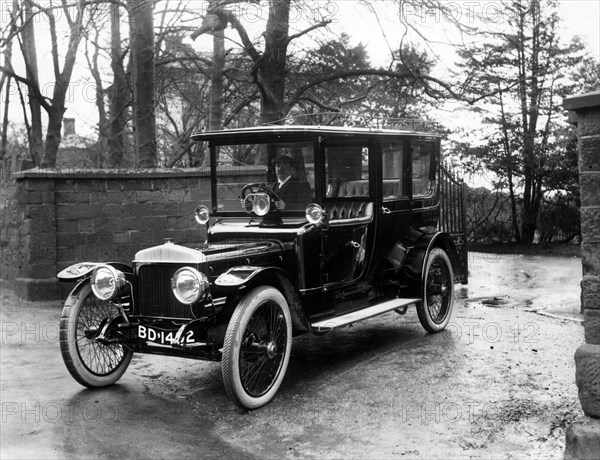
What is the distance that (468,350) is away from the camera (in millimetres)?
7160

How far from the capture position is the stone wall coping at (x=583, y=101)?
4.25 m

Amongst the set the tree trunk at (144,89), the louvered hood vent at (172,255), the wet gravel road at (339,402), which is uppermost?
the tree trunk at (144,89)

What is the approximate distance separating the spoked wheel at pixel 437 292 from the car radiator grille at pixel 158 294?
2878 mm

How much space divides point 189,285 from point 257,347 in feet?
2.23

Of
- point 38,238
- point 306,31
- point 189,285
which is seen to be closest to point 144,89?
point 306,31

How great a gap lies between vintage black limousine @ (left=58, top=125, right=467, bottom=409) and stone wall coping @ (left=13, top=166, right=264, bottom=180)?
100 inches

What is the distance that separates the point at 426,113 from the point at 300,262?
12.8m

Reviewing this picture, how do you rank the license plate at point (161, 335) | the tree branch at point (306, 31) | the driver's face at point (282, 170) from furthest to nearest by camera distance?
1. the tree branch at point (306, 31)
2. the driver's face at point (282, 170)
3. the license plate at point (161, 335)

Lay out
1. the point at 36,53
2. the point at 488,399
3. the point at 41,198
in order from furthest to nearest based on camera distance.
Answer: the point at 36,53
the point at 41,198
the point at 488,399

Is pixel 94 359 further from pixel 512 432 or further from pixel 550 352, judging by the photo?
pixel 550 352

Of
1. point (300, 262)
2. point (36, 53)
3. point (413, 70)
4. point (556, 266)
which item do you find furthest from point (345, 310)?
point (36, 53)

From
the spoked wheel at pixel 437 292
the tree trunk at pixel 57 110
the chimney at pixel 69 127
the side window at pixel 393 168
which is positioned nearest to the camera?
the side window at pixel 393 168

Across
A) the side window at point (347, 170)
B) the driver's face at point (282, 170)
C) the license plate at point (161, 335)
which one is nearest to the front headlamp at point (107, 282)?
the license plate at point (161, 335)

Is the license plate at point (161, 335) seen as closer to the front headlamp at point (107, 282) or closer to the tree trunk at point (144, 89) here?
the front headlamp at point (107, 282)
